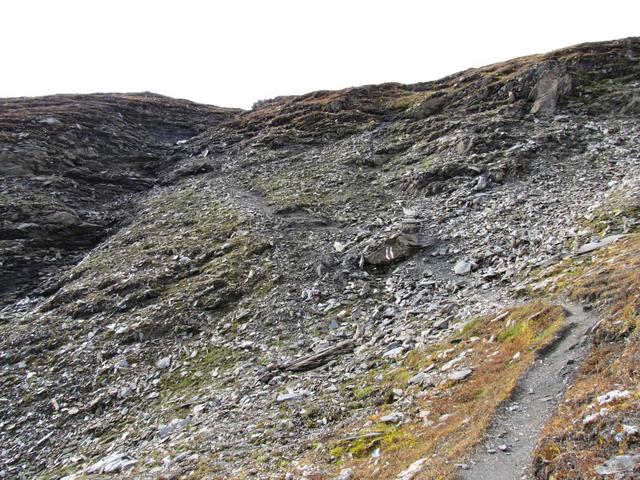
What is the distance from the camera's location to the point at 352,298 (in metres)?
21.9

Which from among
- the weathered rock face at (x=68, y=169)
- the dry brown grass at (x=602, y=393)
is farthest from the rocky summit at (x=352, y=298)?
the weathered rock face at (x=68, y=169)

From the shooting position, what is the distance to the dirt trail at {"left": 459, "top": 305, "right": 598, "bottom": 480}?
8.69m

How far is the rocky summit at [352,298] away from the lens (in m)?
11.0

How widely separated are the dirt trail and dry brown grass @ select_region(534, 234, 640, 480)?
40cm

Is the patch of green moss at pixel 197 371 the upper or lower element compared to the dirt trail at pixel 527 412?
lower

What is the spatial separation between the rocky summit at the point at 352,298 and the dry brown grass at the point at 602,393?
0.05 metres

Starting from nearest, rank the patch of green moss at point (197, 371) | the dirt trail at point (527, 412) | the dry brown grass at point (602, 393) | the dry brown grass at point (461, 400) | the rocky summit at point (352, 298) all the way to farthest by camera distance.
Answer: the dry brown grass at point (602, 393)
the dirt trail at point (527, 412)
the dry brown grass at point (461, 400)
the rocky summit at point (352, 298)
the patch of green moss at point (197, 371)

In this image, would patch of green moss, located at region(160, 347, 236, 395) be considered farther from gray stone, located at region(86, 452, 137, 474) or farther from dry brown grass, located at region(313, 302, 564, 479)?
dry brown grass, located at region(313, 302, 564, 479)

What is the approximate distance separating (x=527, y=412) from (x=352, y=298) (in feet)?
40.1

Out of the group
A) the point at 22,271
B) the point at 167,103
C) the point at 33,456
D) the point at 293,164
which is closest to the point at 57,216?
the point at 22,271

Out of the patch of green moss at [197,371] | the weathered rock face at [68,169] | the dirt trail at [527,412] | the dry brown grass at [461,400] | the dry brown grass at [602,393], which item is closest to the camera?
the dry brown grass at [602,393]

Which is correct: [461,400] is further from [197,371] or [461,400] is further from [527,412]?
[197,371]

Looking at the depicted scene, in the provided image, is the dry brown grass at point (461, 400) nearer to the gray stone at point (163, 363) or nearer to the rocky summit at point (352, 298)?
the rocky summit at point (352, 298)

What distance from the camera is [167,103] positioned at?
8100 centimetres
